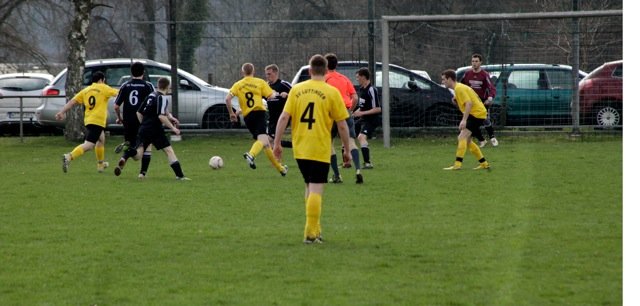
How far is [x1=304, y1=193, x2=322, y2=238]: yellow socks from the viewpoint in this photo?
10.7 m

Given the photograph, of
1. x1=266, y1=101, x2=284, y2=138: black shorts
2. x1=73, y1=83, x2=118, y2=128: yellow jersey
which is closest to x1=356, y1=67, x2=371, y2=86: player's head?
x1=266, y1=101, x2=284, y2=138: black shorts

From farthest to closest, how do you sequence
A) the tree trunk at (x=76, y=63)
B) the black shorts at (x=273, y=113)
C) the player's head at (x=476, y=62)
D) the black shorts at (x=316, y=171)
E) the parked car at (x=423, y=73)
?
the tree trunk at (x=76, y=63) → the parked car at (x=423, y=73) → the player's head at (x=476, y=62) → the black shorts at (x=273, y=113) → the black shorts at (x=316, y=171)

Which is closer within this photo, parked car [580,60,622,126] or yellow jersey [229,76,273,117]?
yellow jersey [229,76,273,117]


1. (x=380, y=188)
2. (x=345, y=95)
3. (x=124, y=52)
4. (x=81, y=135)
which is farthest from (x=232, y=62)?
(x=124, y=52)

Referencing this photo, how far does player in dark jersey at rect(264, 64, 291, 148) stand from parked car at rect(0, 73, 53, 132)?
29.8 feet

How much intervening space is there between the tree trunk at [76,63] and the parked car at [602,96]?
11149mm

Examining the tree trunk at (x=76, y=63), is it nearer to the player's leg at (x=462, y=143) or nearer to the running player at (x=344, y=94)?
the running player at (x=344, y=94)

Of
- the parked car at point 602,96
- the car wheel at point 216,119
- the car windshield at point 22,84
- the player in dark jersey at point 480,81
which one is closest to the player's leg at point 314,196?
the player in dark jersey at point 480,81

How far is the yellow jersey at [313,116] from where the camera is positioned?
35.8ft

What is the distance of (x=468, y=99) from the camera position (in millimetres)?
17609

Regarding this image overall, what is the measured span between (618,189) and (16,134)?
1850 cm

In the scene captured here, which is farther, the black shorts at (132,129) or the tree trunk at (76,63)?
the tree trunk at (76,63)

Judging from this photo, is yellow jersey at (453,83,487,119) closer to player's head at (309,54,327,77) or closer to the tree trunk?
player's head at (309,54,327,77)

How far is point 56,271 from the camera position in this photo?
962 cm
